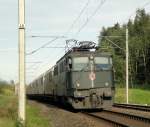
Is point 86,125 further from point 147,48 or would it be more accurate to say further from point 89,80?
point 147,48

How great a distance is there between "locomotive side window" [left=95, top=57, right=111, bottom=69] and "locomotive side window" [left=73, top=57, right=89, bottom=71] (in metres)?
0.56

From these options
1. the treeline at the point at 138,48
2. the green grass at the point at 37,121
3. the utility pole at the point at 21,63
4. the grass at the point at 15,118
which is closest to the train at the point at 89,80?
the grass at the point at 15,118

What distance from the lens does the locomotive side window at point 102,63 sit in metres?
28.2

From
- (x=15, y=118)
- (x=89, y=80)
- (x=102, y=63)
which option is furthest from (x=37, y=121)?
(x=102, y=63)

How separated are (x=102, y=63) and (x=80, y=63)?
120cm

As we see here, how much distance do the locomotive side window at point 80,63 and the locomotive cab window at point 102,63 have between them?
1.85 feet

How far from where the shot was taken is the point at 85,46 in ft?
98.2

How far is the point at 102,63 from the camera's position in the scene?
28312 millimetres

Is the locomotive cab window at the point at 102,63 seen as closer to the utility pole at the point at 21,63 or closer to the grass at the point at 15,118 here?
the grass at the point at 15,118

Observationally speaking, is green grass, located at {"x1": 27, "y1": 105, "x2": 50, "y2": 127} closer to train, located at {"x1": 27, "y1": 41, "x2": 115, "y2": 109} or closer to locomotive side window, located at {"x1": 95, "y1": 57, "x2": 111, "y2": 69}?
train, located at {"x1": 27, "y1": 41, "x2": 115, "y2": 109}

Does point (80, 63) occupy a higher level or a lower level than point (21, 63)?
higher

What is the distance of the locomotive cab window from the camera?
92.6 ft

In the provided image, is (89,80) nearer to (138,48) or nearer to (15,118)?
(15,118)

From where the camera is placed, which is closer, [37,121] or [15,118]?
[15,118]
